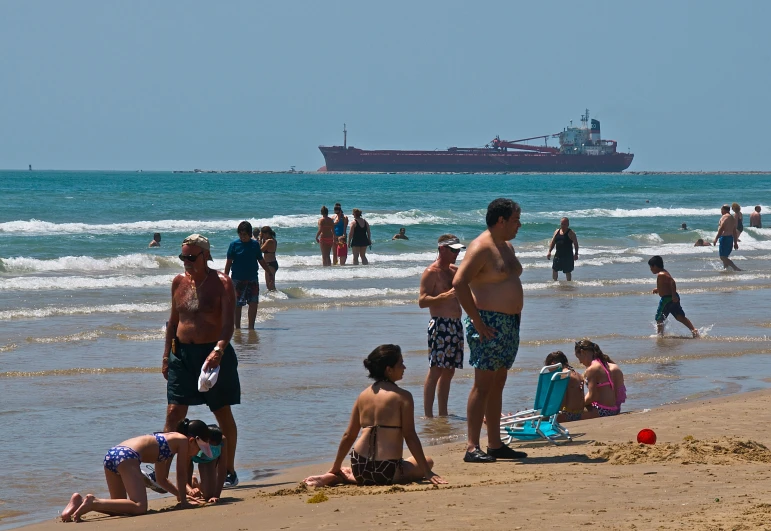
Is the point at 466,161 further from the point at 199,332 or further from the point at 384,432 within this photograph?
the point at 384,432

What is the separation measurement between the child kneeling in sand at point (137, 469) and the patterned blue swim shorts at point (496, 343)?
1655 millimetres

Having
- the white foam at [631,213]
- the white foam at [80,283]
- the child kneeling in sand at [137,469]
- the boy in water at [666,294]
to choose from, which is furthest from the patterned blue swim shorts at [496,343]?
the white foam at [631,213]

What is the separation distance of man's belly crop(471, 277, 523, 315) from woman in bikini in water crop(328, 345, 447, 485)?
714 mm

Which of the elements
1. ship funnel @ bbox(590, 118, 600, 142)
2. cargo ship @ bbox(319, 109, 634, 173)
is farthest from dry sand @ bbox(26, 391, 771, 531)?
ship funnel @ bbox(590, 118, 600, 142)

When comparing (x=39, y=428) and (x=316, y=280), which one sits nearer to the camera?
(x=39, y=428)

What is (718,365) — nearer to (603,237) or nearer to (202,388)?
(202,388)

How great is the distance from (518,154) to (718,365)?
146 metres

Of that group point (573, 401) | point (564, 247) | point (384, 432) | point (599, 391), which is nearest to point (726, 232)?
point (564, 247)

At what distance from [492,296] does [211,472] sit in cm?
189

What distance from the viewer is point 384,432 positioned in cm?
567

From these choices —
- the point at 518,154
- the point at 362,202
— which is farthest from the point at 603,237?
the point at 518,154

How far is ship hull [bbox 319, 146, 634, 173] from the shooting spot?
146m

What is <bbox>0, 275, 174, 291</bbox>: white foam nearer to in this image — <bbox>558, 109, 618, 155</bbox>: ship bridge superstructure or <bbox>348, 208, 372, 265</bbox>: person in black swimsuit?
<bbox>348, 208, 372, 265</bbox>: person in black swimsuit

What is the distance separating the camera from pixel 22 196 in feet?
202
